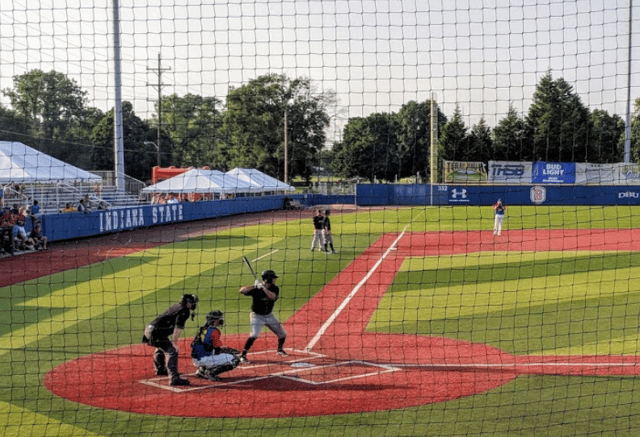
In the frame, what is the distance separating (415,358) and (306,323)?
345 centimetres

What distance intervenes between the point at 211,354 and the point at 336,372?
185cm

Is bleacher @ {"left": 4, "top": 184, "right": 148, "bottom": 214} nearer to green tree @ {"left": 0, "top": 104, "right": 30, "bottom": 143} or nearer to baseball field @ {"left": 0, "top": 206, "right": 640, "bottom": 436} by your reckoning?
green tree @ {"left": 0, "top": 104, "right": 30, "bottom": 143}

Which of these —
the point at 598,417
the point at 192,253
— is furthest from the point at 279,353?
the point at 192,253

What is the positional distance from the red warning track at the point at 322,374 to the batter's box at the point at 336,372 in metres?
0.01

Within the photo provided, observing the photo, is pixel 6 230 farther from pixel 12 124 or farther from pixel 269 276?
pixel 12 124

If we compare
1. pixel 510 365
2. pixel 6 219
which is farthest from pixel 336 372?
pixel 6 219

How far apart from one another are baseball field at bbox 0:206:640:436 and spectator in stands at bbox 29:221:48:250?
83 cm

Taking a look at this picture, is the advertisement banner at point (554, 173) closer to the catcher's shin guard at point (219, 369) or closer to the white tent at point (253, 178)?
the white tent at point (253, 178)

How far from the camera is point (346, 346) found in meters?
12.9

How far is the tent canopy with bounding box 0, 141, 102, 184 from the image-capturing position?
27.8 meters

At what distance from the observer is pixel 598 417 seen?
891 cm

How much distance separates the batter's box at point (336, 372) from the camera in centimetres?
1069

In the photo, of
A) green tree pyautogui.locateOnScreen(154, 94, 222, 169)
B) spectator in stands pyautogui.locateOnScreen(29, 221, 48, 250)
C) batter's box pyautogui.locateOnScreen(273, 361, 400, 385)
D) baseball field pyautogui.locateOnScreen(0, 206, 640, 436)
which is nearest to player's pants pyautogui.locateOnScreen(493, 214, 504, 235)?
baseball field pyautogui.locateOnScreen(0, 206, 640, 436)

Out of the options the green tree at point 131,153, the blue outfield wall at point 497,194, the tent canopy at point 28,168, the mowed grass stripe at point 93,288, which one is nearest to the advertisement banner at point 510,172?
the blue outfield wall at point 497,194
